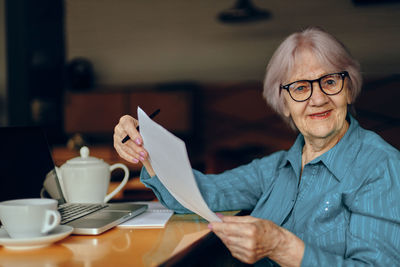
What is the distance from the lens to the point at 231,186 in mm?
1525

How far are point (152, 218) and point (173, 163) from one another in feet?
1.07

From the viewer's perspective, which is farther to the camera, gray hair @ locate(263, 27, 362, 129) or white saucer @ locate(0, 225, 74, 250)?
gray hair @ locate(263, 27, 362, 129)

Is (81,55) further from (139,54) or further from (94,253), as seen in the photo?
(94,253)

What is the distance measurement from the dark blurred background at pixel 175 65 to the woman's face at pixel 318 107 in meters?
2.76

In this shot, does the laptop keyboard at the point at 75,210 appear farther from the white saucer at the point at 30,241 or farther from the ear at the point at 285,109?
the ear at the point at 285,109

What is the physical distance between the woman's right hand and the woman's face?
20.9 inches

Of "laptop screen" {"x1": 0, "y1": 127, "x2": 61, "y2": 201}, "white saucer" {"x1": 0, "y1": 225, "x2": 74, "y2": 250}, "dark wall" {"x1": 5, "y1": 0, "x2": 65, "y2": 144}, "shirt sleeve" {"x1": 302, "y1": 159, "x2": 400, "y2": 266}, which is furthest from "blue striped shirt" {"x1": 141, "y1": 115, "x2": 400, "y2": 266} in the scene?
"dark wall" {"x1": 5, "y1": 0, "x2": 65, "y2": 144}

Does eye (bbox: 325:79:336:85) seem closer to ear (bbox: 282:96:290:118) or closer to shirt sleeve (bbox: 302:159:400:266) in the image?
ear (bbox: 282:96:290:118)

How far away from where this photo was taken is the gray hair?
1.40 m

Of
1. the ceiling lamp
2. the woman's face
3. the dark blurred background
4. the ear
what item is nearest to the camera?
the woman's face

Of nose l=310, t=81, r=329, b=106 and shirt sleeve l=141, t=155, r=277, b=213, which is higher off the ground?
nose l=310, t=81, r=329, b=106

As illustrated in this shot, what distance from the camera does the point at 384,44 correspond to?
4.47m

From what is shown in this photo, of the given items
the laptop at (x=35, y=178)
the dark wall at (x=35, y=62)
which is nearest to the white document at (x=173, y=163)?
the laptop at (x=35, y=178)

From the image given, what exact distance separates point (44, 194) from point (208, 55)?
387 cm
